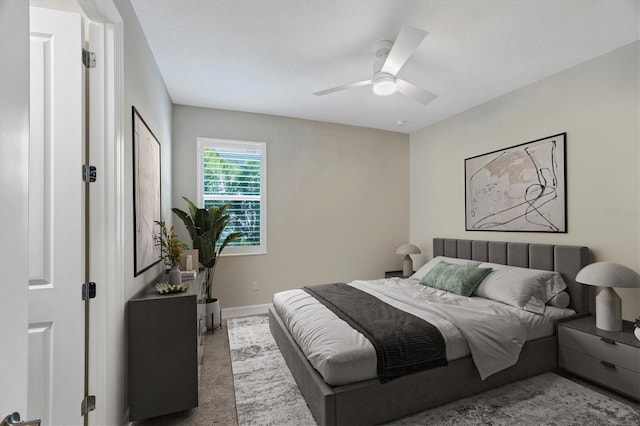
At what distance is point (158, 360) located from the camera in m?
1.91

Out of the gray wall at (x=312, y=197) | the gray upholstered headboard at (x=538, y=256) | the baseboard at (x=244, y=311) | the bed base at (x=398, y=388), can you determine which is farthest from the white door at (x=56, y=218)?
the gray upholstered headboard at (x=538, y=256)

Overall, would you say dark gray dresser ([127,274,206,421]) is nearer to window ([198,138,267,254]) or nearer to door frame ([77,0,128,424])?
door frame ([77,0,128,424])

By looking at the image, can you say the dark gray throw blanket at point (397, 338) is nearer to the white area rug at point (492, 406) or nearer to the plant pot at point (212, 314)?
the white area rug at point (492, 406)

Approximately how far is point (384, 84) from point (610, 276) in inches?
89.7

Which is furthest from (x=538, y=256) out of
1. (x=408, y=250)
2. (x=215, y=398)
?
(x=215, y=398)

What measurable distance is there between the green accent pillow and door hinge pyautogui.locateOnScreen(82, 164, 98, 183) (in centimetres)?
316

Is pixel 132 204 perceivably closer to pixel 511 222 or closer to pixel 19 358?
pixel 19 358

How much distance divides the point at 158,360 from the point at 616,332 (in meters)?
3.32

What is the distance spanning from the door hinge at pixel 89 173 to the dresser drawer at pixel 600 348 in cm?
355

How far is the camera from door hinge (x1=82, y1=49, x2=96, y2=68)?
162cm

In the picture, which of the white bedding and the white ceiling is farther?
the white ceiling

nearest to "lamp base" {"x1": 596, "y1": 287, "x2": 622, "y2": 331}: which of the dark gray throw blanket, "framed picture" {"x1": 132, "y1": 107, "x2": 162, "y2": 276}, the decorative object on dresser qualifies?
the decorative object on dresser

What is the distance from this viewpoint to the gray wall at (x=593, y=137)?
2527 mm

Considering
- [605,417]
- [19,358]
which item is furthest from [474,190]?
[19,358]
